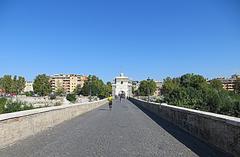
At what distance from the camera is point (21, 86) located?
605 feet

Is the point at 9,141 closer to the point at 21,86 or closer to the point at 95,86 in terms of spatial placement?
the point at 95,86

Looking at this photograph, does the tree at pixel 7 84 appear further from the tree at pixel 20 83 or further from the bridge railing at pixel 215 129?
the bridge railing at pixel 215 129

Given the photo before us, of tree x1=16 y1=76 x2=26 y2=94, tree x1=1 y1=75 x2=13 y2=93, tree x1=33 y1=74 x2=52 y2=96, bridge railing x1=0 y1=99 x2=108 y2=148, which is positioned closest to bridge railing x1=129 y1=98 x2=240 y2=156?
bridge railing x1=0 y1=99 x2=108 y2=148

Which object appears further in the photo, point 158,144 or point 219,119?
point 158,144

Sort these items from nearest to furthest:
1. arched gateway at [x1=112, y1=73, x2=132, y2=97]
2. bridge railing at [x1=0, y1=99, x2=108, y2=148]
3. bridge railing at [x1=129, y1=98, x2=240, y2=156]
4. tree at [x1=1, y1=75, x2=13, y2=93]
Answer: bridge railing at [x1=129, y1=98, x2=240, y2=156], bridge railing at [x1=0, y1=99, x2=108, y2=148], tree at [x1=1, y1=75, x2=13, y2=93], arched gateway at [x1=112, y1=73, x2=132, y2=97]

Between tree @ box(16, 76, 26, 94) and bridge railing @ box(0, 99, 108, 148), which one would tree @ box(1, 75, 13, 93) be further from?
bridge railing @ box(0, 99, 108, 148)

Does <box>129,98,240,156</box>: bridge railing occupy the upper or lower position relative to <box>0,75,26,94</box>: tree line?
lower

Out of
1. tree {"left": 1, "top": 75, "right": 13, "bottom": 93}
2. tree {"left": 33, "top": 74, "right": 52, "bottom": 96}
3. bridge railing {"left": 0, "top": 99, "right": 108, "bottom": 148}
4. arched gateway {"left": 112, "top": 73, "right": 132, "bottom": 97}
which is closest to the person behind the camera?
bridge railing {"left": 0, "top": 99, "right": 108, "bottom": 148}

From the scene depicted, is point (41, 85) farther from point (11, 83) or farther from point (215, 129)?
point (215, 129)

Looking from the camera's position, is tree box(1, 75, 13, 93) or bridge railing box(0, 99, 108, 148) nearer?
bridge railing box(0, 99, 108, 148)

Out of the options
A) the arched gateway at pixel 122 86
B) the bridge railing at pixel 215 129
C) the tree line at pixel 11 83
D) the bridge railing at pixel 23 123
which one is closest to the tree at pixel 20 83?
the tree line at pixel 11 83

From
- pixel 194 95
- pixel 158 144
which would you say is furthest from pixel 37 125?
pixel 194 95

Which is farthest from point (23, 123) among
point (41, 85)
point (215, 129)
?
point (41, 85)

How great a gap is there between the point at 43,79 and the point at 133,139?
15575 centimetres
